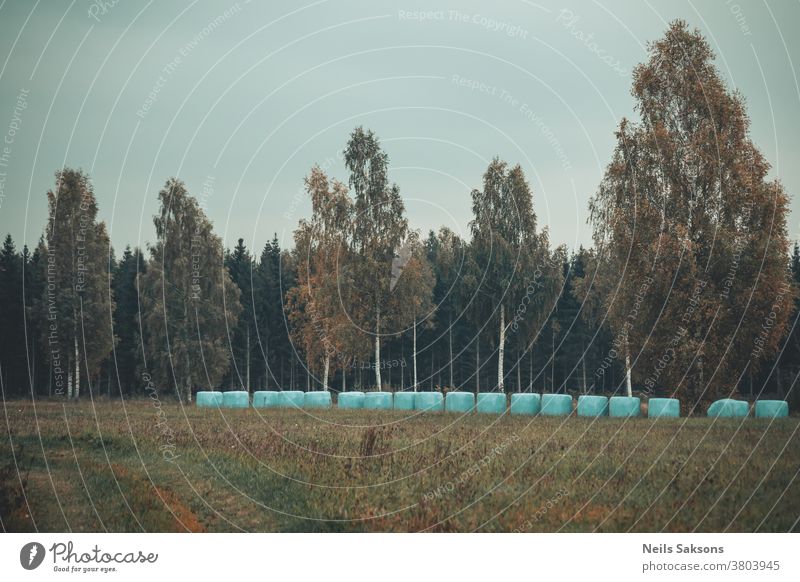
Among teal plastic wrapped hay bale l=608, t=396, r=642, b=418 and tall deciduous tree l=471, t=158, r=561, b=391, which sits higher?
tall deciduous tree l=471, t=158, r=561, b=391

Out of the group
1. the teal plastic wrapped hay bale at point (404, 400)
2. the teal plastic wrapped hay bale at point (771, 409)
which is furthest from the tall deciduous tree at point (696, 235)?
the teal plastic wrapped hay bale at point (404, 400)

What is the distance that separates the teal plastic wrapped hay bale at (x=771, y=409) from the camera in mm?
32094

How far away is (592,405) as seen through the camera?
35031 mm

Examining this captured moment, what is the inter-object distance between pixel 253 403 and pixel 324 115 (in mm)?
18818

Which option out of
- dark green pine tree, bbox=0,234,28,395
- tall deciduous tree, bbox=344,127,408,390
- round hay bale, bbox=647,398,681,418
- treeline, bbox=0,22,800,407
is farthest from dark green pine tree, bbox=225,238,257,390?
round hay bale, bbox=647,398,681,418

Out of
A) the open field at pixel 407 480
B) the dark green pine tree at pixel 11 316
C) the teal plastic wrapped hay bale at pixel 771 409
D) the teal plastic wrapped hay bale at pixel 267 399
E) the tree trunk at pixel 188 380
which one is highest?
the dark green pine tree at pixel 11 316

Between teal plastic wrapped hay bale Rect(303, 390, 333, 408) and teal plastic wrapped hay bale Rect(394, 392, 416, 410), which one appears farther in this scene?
teal plastic wrapped hay bale Rect(303, 390, 333, 408)

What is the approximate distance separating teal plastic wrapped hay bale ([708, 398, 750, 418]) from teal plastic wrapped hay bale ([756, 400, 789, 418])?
0.56 m

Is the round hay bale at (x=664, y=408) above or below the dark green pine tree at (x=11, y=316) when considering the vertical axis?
below

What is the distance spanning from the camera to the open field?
1491 centimetres

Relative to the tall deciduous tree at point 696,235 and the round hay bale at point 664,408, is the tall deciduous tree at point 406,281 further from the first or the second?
the round hay bale at point 664,408

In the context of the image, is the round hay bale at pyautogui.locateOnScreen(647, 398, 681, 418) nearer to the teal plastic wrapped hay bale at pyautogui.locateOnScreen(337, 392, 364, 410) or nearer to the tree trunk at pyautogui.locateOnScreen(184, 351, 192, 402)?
the teal plastic wrapped hay bale at pyautogui.locateOnScreen(337, 392, 364, 410)

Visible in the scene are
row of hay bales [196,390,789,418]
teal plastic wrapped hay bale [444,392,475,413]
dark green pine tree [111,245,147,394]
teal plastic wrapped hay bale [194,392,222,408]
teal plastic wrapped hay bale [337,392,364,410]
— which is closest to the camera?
row of hay bales [196,390,789,418]

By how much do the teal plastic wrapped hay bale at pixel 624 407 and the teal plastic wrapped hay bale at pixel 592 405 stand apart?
0.59 metres
